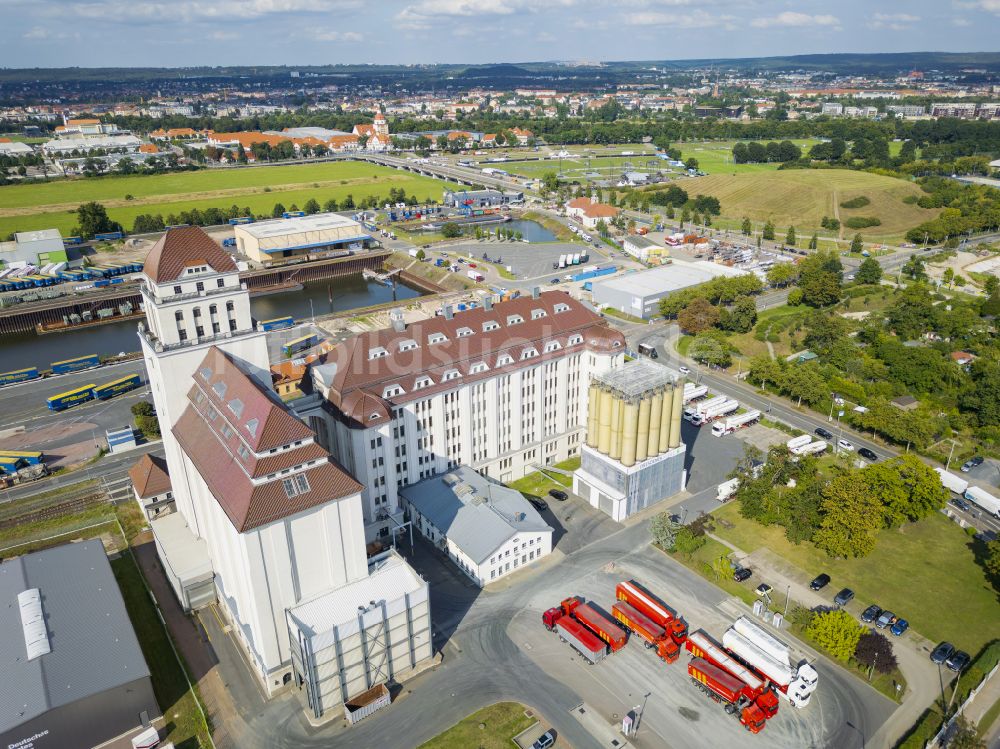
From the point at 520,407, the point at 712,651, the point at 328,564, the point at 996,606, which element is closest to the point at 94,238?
the point at 520,407

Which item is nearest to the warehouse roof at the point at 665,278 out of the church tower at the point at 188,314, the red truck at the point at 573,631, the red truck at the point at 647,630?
the red truck at the point at 647,630

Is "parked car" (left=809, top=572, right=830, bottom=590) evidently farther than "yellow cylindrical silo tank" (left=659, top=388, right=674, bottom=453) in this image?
No

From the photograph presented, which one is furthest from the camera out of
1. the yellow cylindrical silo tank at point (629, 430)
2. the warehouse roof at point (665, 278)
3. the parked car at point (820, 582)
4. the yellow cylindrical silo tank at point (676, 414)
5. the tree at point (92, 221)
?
the tree at point (92, 221)

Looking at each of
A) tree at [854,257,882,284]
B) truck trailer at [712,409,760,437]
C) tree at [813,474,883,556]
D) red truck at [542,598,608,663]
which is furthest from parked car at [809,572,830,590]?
tree at [854,257,882,284]

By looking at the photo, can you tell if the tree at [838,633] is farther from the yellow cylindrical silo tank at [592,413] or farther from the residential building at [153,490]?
the residential building at [153,490]

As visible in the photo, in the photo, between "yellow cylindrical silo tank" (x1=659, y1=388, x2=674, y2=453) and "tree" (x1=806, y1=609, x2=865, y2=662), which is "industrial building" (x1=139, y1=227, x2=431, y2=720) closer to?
"yellow cylindrical silo tank" (x1=659, y1=388, x2=674, y2=453)

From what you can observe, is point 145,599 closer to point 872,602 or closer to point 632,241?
point 872,602

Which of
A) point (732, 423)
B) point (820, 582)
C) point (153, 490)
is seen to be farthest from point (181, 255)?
point (732, 423)
